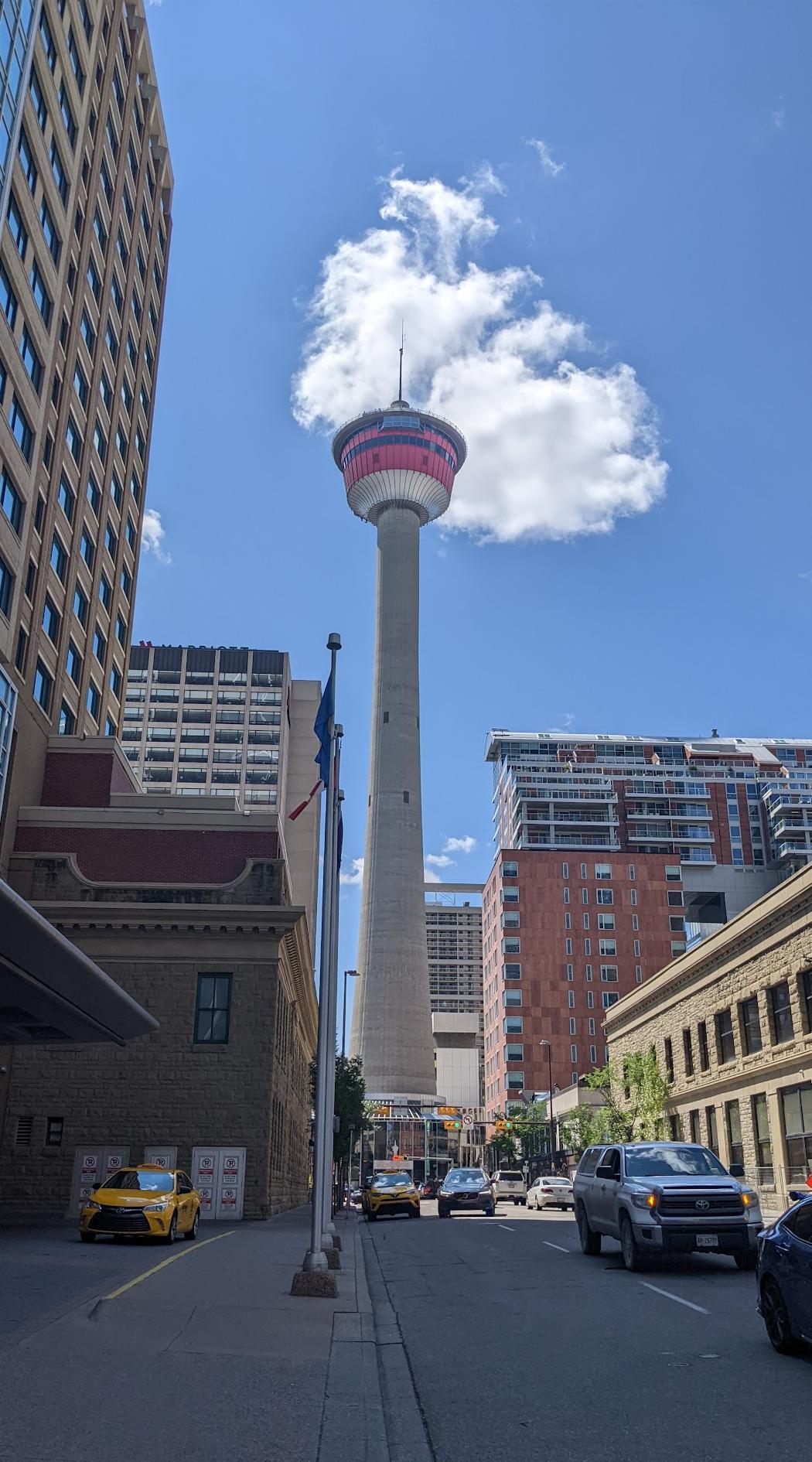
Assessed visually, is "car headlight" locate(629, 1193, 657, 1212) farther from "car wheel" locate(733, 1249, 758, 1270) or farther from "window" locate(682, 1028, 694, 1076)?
"window" locate(682, 1028, 694, 1076)

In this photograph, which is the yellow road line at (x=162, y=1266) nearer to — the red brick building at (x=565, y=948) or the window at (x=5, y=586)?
the window at (x=5, y=586)

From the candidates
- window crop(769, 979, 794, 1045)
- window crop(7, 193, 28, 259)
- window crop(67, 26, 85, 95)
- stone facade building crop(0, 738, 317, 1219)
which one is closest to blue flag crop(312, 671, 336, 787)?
stone facade building crop(0, 738, 317, 1219)

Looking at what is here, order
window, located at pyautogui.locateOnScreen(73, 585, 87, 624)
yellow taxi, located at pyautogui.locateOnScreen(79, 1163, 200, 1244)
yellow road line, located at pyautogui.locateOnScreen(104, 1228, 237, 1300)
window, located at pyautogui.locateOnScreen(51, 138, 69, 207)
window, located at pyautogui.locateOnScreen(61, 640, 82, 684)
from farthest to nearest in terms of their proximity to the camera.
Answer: window, located at pyautogui.locateOnScreen(73, 585, 87, 624), window, located at pyautogui.locateOnScreen(61, 640, 82, 684), window, located at pyautogui.locateOnScreen(51, 138, 69, 207), yellow taxi, located at pyautogui.locateOnScreen(79, 1163, 200, 1244), yellow road line, located at pyautogui.locateOnScreen(104, 1228, 237, 1300)

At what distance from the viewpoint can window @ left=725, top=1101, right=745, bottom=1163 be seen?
42.9 metres

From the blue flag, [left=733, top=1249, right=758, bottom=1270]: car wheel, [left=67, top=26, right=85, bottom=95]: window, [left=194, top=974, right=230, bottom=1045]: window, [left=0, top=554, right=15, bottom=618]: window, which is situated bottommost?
[left=733, top=1249, right=758, bottom=1270]: car wheel

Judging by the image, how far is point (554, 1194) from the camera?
157 feet

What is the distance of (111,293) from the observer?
195 ft

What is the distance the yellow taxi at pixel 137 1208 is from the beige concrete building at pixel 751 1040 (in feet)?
66.6

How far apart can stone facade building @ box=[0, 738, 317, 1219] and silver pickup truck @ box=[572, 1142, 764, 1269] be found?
63.4ft

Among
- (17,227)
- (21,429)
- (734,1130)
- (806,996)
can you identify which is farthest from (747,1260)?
(17,227)

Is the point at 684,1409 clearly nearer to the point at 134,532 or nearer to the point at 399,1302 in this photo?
the point at 399,1302

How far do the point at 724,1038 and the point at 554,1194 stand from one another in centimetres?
920

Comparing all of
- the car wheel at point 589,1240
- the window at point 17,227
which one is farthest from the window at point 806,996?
the window at point 17,227

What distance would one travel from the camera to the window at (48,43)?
44.8 meters
